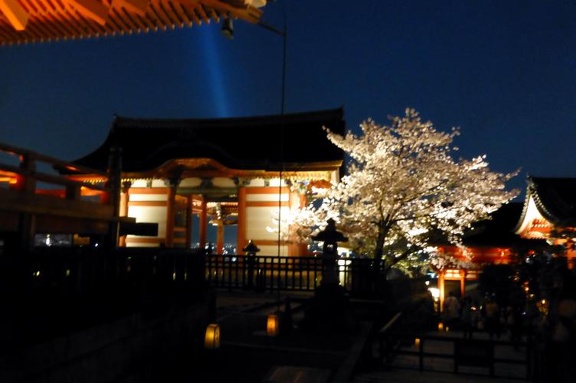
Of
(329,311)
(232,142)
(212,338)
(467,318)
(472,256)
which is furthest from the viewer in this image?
(472,256)

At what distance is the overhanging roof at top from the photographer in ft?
20.7

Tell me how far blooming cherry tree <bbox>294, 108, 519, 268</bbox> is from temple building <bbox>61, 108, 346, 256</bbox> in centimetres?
125

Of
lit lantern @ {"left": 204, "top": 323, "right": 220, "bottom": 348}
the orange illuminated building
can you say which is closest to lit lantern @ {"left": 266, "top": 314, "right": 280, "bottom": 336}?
lit lantern @ {"left": 204, "top": 323, "right": 220, "bottom": 348}

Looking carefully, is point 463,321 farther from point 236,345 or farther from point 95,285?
point 95,285

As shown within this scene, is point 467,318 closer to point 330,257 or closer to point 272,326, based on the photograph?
point 330,257

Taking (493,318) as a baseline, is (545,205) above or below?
above

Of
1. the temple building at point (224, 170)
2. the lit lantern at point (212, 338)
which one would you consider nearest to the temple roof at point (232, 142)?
the temple building at point (224, 170)

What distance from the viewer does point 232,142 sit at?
86.2 feet

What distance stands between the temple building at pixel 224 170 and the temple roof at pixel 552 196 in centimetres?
782

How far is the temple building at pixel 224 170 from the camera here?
21391mm

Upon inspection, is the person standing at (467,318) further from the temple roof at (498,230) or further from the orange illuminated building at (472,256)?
the temple roof at (498,230)

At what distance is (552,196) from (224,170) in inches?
505

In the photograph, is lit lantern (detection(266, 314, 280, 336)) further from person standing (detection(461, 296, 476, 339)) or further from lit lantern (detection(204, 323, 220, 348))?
person standing (detection(461, 296, 476, 339))

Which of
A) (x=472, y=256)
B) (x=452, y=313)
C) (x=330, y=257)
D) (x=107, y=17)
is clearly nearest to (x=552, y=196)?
(x=452, y=313)
